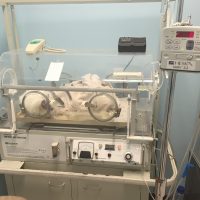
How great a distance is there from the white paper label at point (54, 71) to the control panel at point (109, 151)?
1.30ft

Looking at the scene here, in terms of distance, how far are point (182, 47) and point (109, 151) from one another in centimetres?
75

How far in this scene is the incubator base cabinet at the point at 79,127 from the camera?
1531 millimetres

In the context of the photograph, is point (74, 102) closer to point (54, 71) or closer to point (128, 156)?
point (54, 71)

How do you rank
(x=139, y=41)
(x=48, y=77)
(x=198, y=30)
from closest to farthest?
(x=198, y=30) < (x=48, y=77) < (x=139, y=41)

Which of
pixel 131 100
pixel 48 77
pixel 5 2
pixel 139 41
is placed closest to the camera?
pixel 131 100

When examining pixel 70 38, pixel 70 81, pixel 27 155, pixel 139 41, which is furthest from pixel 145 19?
pixel 27 155

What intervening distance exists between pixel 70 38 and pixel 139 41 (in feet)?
2.27

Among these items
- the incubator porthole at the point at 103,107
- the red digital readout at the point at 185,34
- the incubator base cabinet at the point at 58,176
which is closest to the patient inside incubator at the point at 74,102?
the incubator porthole at the point at 103,107

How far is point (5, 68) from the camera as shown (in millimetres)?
1704

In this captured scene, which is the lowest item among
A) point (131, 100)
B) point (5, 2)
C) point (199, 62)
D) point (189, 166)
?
point (189, 166)

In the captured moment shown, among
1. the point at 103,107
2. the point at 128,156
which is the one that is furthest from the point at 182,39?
the point at 128,156

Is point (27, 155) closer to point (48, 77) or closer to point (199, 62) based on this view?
point (48, 77)

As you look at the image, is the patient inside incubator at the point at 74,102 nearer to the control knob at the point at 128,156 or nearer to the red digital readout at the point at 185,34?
the control knob at the point at 128,156

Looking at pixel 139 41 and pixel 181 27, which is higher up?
pixel 181 27
